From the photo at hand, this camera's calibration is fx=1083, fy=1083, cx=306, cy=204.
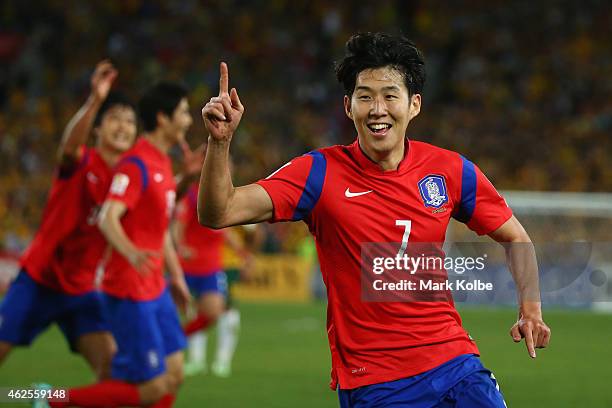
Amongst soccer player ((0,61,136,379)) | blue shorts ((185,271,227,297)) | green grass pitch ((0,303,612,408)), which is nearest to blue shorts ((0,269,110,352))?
soccer player ((0,61,136,379))

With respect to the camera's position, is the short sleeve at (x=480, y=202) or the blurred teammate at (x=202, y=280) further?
the blurred teammate at (x=202, y=280)

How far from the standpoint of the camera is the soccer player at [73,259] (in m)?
7.33

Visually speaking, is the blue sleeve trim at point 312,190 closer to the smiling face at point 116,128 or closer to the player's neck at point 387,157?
the player's neck at point 387,157

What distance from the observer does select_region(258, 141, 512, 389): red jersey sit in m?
4.23

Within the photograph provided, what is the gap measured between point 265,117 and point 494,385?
2089 cm

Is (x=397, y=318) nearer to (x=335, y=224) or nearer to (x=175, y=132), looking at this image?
(x=335, y=224)

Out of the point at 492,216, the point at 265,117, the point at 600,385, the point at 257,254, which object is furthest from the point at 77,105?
the point at 492,216

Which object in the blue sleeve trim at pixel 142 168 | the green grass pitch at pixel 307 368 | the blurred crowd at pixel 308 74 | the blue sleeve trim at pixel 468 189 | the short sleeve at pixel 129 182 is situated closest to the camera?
the blue sleeve trim at pixel 468 189

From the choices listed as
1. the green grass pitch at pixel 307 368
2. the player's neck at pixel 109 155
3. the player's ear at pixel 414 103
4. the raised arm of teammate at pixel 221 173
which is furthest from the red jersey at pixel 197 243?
the raised arm of teammate at pixel 221 173

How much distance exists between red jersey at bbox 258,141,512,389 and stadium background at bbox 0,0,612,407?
13.1m

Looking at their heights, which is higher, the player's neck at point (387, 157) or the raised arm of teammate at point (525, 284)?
the player's neck at point (387, 157)

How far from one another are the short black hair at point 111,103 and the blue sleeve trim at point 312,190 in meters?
3.55

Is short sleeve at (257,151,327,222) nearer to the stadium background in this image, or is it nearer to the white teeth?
the white teeth

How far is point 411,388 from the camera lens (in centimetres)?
419
